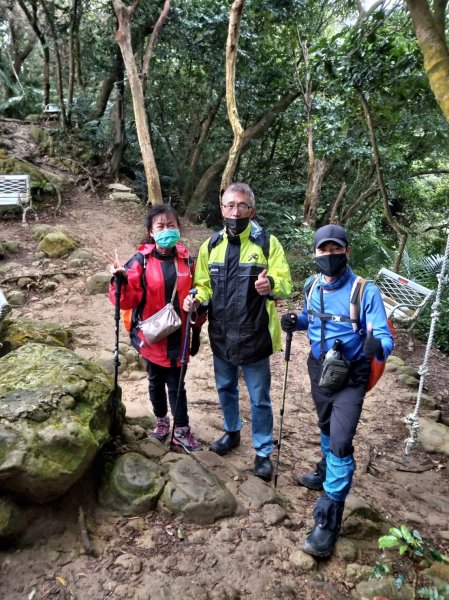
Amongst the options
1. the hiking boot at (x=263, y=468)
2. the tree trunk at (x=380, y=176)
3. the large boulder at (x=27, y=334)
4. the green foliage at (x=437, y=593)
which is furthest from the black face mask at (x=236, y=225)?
the tree trunk at (x=380, y=176)

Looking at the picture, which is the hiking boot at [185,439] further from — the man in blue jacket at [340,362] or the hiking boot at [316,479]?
the man in blue jacket at [340,362]

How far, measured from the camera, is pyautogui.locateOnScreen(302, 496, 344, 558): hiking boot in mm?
2426

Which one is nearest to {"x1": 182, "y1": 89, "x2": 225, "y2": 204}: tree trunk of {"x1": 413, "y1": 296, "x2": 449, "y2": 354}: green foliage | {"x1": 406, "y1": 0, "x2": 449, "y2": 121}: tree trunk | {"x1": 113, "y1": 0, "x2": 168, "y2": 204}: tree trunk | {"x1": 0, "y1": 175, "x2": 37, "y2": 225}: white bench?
{"x1": 113, "y1": 0, "x2": 168, "y2": 204}: tree trunk

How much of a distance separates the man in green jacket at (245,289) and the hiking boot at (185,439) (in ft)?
1.82

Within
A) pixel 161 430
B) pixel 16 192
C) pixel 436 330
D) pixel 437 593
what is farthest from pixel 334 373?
pixel 16 192

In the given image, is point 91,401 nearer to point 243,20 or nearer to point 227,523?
point 227,523

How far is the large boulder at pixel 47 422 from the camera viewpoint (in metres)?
Answer: 2.19

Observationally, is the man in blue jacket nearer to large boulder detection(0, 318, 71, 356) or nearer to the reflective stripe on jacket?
the reflective stripe on jacket

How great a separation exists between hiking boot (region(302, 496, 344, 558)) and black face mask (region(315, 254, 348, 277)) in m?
1.36

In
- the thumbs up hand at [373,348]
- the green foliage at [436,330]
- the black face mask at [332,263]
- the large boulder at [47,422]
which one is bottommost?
the green foliage at [436,330]

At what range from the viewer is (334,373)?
2.45 m

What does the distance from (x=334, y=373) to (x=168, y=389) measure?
1.39 meters

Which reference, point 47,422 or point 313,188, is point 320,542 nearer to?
point 47,422

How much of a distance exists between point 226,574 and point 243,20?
11.7 m
